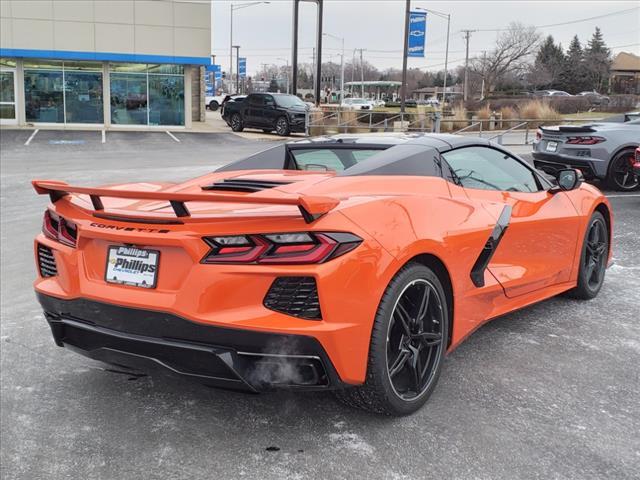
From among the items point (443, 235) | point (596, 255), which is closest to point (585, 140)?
point (596, 255)

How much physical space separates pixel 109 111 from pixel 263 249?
3073 cm

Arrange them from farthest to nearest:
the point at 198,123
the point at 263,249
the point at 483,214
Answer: the point at 198,123, the point at 483,214, the point at 263,249

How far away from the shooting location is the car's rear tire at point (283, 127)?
93.7ft

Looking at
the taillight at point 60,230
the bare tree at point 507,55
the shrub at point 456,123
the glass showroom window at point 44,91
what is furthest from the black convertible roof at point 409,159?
the bare tree at point 507,55

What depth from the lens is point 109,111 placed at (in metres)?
31.3

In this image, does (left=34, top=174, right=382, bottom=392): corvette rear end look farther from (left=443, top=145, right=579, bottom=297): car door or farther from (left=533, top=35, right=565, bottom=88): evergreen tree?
(left=533, top=35, right=565, bottom=88): evergreen tree

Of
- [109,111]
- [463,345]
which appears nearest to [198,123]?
[109,111]

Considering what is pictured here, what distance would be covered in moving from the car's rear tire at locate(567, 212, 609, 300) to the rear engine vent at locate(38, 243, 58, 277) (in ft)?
12.1

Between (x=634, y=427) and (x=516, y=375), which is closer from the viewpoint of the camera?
(x=634, y=427)

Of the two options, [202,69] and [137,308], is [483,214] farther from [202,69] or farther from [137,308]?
[202,69]

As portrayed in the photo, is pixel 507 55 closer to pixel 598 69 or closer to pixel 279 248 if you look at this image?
pixel 598 69

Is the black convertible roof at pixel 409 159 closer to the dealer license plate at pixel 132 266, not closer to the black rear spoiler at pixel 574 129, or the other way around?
the dealer license plate at pixel 132 266

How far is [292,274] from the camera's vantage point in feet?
8.93

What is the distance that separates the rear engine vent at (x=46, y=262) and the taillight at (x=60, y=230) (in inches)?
3.1
